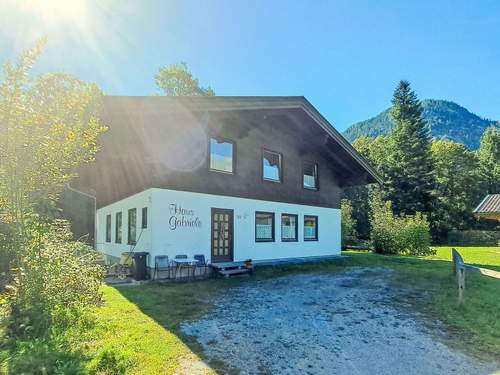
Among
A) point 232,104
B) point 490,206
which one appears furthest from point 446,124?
point 232,104

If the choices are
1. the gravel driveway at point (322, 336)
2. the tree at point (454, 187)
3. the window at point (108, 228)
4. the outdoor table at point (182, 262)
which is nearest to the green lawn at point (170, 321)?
the gravel driveway at point (322, 336)

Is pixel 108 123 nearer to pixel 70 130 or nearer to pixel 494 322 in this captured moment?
pixel 70 130

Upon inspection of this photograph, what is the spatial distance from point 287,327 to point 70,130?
4.46 metres

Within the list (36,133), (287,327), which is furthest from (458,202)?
(36,133)

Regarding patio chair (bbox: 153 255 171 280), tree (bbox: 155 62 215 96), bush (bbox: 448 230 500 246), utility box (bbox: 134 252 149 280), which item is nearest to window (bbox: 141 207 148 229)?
utility box (bbox: 134 252 149 280)

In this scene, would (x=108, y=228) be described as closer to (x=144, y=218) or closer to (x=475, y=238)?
(x=144, y=218)

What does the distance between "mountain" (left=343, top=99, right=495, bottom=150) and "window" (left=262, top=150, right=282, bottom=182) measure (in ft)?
466

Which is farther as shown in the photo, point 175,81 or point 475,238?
point 475,238

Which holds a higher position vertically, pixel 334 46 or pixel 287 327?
pixel 334 46

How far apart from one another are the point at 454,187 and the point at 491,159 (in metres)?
7.33

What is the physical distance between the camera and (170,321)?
230 inches

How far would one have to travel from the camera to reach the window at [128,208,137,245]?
12.6 metres

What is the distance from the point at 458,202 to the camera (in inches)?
1535

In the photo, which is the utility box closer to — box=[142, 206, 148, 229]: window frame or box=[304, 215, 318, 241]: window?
box=[142, 206, 148, 229]: window frame
